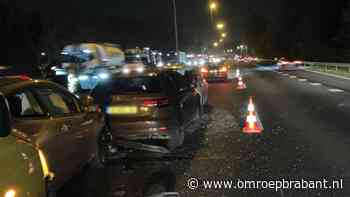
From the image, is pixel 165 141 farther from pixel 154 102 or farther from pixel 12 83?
pixel 12 83

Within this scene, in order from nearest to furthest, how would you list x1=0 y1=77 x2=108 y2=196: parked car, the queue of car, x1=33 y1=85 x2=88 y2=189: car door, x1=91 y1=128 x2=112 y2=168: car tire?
the queue of car, x1=0 y1=77 x2=108 y2=196: parked car, x1=33 y1=85 x2=88 y2=189: car door, x1=91 y1=128 x2=112 y2=168: car tire

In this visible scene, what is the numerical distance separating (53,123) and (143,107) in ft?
12.3

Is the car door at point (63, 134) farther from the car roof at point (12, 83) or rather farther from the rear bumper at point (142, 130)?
the rear bumper at point (142, 130)

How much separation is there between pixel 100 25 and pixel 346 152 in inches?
3752

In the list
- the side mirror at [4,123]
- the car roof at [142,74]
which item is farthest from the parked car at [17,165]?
the car roof at [142,74]

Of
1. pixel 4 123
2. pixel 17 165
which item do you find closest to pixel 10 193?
pixel 17 165

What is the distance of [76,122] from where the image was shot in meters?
7.08

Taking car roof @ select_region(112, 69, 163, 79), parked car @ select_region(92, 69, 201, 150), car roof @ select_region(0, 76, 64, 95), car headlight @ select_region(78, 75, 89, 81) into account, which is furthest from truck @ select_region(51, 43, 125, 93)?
car roof @ select_region(0, 76, 64, 95)

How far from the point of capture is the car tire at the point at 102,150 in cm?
831

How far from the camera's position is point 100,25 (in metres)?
102

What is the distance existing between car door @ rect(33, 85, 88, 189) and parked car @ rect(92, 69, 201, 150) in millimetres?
2467

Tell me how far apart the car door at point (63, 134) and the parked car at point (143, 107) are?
97.1 inches

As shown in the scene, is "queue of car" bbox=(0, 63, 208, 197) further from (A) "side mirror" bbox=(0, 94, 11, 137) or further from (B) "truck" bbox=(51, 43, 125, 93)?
(B) "truck" bbox=(51, 43, 125, 93)

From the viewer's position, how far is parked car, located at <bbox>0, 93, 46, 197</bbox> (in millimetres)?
4348
